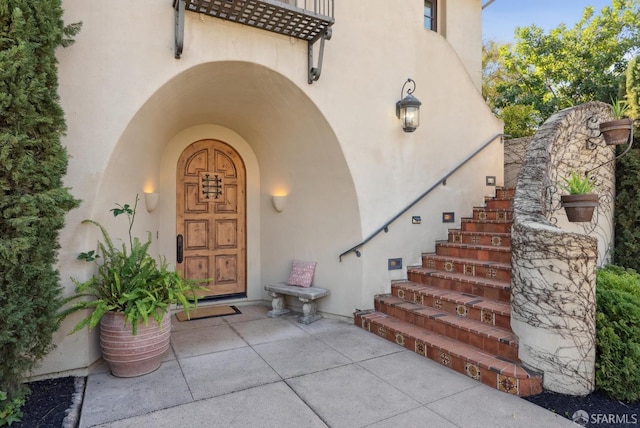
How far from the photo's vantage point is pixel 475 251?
159 inches

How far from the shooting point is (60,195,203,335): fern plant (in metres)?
2.62

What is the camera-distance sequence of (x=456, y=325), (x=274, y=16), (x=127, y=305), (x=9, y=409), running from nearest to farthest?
(x=9, y=409) → (x=127, y=305) → (x=456, y=325) → (x=274, y=16)

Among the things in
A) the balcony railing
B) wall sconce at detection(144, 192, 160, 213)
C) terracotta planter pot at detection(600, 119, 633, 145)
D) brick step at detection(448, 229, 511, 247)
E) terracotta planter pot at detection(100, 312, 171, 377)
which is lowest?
terracotta planter pot at detection(100, 312, 171, 377)

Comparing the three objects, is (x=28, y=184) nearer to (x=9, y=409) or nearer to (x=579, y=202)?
(x=9, y=409)

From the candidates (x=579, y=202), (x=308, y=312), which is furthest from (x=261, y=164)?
(x=579, y=202)

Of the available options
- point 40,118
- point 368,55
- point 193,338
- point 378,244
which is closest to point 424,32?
point 368,55

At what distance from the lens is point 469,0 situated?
6340 millimetres

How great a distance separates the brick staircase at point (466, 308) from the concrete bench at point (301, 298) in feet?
1.71

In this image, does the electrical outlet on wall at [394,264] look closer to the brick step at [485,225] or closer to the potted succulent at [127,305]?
the brick step at [485,225]

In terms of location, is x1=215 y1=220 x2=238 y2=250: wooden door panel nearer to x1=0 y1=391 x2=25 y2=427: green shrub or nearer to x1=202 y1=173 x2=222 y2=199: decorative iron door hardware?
x1=202 y1=173 x2=222 y2=199: decorative iron door hardware

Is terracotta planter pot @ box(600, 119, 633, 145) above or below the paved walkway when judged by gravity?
above

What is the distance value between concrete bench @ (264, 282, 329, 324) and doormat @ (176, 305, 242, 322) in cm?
56

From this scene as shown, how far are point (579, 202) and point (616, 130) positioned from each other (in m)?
1.09

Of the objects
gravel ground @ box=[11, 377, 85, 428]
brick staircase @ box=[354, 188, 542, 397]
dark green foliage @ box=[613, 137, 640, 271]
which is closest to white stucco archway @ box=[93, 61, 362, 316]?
brick staircase @ box=[354, 188, 542, 397]
